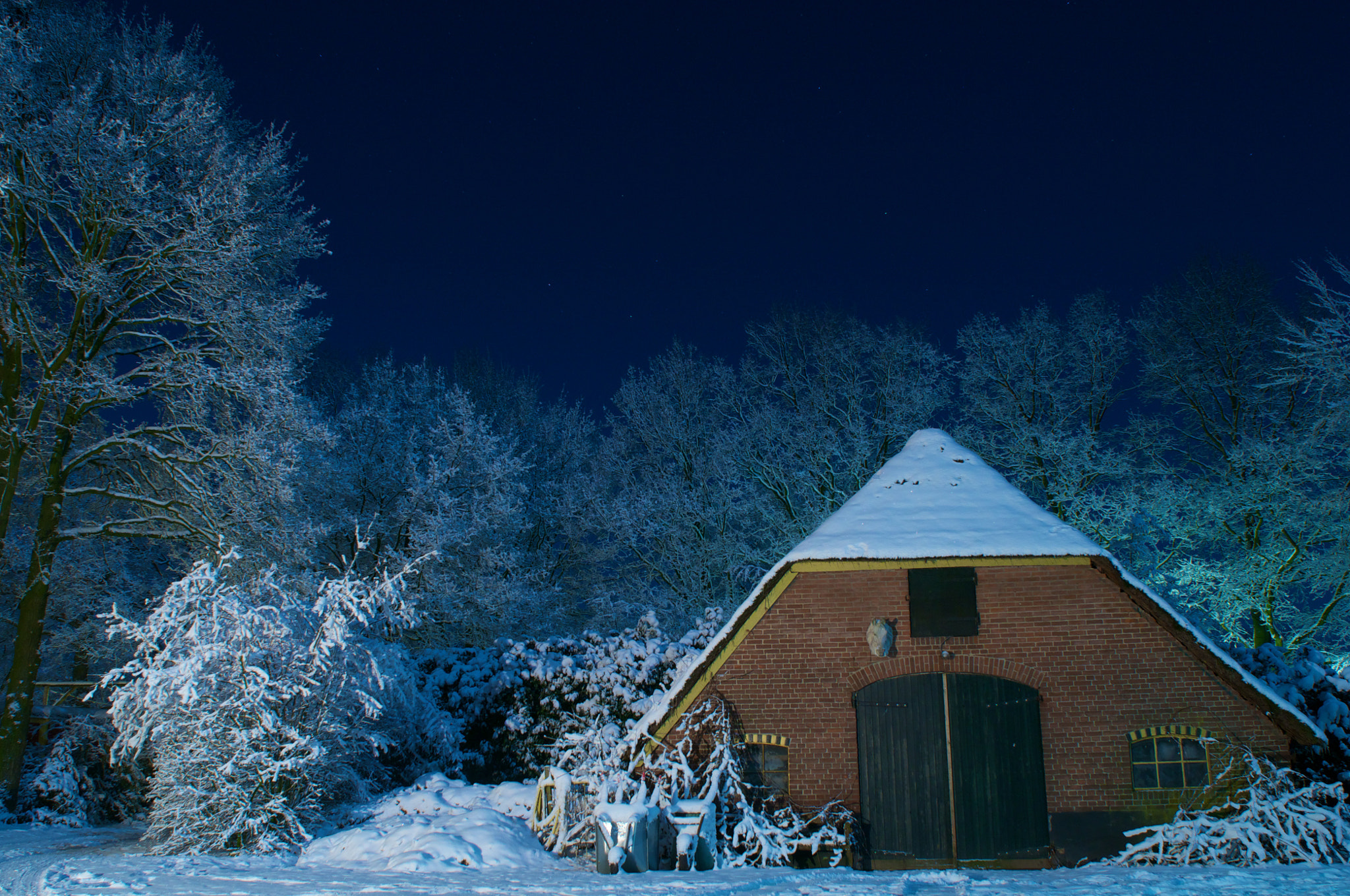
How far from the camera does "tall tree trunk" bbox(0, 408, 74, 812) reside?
13.0m

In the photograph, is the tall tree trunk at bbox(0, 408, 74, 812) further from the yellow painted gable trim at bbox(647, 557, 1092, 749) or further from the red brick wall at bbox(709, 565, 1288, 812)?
the red brick wall at bbox(709, 565, 1288, 812)

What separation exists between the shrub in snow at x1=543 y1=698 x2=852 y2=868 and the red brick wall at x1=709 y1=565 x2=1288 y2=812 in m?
0.35

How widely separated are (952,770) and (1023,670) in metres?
1.71

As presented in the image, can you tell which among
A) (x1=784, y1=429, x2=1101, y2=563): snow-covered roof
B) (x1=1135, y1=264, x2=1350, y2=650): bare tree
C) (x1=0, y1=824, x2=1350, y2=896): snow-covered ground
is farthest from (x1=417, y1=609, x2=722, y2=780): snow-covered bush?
(x1=1135, y1=264, x2=1350, y2=650): bare tree

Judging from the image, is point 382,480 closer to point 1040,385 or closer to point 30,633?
point 30,633

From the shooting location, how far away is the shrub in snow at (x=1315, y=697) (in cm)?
1100

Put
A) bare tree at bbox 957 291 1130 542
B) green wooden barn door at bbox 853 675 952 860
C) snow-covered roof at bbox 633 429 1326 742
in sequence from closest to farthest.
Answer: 1. snow-covered roof at bbox 633 429 1326 742
2. green wooden barn door at bbox 853 675 952 860
3. bare tree at bbox 957 291 1130 542

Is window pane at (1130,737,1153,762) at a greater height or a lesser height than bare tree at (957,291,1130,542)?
lesser

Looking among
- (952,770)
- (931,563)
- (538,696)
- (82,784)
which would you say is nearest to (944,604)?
(931,563)

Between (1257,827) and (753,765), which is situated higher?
(753,765)

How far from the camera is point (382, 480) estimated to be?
22109 millimetres

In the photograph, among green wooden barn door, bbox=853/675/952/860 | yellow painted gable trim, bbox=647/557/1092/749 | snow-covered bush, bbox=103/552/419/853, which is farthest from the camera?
yellow painted gable trim, bbox=647/557/1092/749

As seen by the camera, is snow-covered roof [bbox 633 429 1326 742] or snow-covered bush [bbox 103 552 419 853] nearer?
snow-covered bush [bbox 103 552 419 853]

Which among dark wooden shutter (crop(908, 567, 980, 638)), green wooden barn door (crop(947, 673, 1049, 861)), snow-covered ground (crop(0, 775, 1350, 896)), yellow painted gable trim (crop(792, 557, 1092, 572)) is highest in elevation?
yellow painted gable trim (crop(792, 557, 1092, 572))
